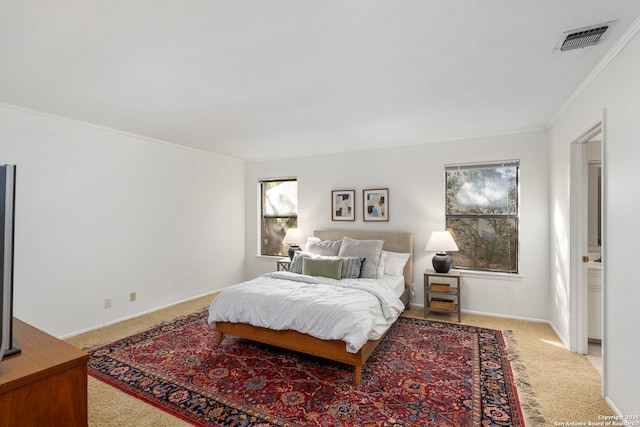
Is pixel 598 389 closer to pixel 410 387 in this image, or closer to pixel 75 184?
pixel 410 387

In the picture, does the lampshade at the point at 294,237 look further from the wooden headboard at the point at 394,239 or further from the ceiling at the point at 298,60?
the ceiling at the point at 298,60

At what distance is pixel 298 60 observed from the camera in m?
2.29

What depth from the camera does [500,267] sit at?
171 inches

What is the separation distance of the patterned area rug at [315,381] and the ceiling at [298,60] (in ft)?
7.90

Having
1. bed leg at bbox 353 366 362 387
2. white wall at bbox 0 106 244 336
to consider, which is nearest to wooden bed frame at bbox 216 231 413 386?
bed leg at bbox 353 366 362 387

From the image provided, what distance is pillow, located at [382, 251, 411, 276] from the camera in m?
4.29

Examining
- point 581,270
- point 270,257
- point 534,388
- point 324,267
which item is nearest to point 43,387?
point 324,267

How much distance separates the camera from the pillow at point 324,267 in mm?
3879

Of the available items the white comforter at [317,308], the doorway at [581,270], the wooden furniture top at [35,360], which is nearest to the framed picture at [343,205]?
the white comforter at [317,308]

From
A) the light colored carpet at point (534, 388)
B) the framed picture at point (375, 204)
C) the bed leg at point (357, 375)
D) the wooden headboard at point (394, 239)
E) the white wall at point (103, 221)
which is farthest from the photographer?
the framed picture at point (375, 204)

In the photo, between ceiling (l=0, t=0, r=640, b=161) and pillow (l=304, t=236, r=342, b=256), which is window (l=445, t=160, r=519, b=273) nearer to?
ceiling (l=0, t=0, r=640, b=161)

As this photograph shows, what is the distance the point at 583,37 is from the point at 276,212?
4848 mm

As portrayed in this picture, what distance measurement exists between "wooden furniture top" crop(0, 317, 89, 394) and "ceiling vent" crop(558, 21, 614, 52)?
3019 mm

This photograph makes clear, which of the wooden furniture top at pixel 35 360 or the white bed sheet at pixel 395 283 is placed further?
the white bed sheet at pixel 395 283
